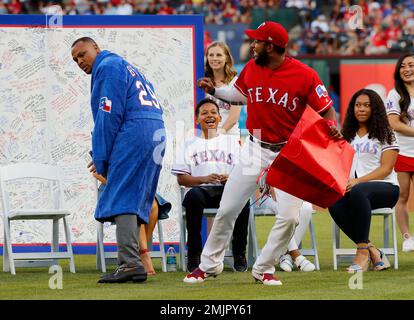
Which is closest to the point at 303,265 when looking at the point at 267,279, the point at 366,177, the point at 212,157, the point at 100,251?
the point at 366,177

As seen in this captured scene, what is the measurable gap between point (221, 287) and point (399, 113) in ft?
14.3

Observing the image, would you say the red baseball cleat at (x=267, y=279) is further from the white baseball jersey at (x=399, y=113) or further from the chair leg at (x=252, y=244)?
the white baseball jersey at (x=399, y=113)

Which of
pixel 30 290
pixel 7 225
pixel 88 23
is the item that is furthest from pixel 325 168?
pixel 88 23

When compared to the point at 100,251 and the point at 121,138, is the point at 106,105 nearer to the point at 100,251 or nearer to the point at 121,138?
the point at 121,138

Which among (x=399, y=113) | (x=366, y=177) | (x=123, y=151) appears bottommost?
(x=366, y=177)

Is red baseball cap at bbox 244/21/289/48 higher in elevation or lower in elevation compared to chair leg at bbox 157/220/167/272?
higher

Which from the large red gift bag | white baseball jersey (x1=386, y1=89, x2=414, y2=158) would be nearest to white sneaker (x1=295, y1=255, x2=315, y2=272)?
the large red gift bag

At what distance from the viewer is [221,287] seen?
8.91 metres

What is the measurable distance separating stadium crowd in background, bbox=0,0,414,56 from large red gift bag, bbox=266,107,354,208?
19976mm

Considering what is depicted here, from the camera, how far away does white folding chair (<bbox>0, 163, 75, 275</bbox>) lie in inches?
412

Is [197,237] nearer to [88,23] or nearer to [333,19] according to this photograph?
[88,23]

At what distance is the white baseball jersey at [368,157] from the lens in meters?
10.9

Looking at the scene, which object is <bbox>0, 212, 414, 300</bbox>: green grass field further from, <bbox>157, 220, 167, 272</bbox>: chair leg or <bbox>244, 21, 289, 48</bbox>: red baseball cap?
<bbox>244, 21, 289, 48</bbox>: red baseball cap

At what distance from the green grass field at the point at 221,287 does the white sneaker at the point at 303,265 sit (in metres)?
0.17
